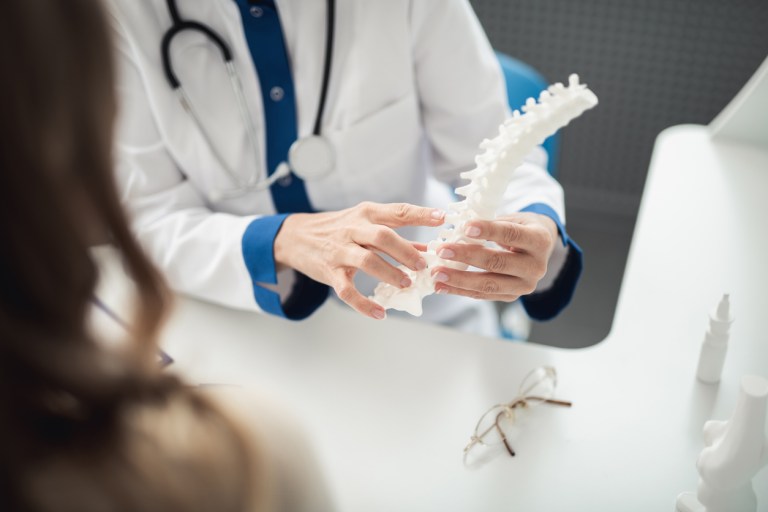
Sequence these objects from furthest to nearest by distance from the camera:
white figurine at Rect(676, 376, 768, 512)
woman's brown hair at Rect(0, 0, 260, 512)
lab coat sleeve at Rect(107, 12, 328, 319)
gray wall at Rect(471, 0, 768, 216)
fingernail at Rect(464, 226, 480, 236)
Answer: gray wall at Rect(471, 0, 768, 216) < lab coat sleeve at Rect(107, 12, 328, 319) < fingernail at Rect(464, 226, 480, 236) < white figurine at Rect(676, 376, 768, 512) < woman's brown hair at Rect(0, 0, 260, 512)

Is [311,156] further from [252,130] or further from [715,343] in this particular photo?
[715,343]

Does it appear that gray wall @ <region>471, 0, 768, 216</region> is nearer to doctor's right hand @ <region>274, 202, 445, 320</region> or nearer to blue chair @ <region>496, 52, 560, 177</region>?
blue chair @ <region>496, 52, 560, 177</region>

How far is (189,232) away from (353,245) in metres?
0.29

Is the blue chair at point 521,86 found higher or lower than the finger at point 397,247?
higher

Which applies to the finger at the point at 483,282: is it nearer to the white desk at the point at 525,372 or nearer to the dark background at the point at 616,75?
the white desk at the point at 525,372

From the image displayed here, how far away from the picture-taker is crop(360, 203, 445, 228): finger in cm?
75

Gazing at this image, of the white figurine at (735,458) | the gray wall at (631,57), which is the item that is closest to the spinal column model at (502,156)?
the white figurine at (735,458)

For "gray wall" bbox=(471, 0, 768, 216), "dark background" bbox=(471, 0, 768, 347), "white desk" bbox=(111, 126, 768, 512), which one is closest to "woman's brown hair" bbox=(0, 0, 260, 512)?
"white desk" bbox=(111, 126, 768, 512)

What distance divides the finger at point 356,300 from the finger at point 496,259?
0.09m

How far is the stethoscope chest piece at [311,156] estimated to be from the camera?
0.98 m

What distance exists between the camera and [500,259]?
0.78 metres

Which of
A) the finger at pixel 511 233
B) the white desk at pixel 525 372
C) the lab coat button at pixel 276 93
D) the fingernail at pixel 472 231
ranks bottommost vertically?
the white desk at pixel 525 372

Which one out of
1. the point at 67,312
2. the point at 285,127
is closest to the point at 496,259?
the point at 285,127

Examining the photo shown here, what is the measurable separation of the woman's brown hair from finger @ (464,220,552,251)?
40 cm
